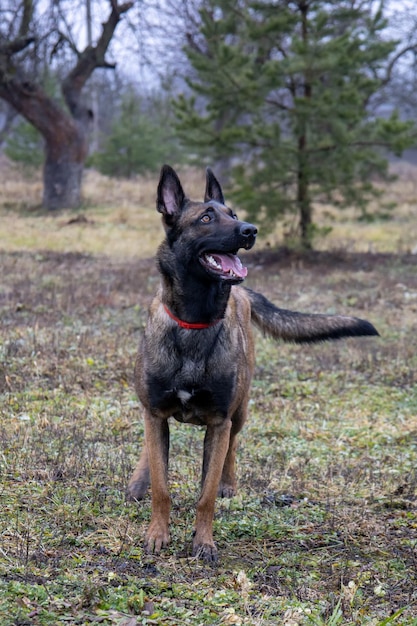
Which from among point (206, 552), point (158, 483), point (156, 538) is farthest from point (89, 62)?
point (206, 552)

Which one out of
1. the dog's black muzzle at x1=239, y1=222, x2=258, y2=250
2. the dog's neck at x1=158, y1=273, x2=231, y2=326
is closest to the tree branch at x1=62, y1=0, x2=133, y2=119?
the dog's neck at x1=158, y1=273, x2=231, y2=326

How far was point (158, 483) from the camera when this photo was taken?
4.44 meters

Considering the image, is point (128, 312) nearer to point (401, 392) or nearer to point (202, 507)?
point (401, 392)

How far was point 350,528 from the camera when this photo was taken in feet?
15.3

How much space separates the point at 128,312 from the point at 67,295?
1204 mm

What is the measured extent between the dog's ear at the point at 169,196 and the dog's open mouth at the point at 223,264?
389mm

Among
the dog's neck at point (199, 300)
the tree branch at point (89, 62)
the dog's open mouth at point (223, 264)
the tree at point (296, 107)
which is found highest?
the tree branch at point (89, 62)

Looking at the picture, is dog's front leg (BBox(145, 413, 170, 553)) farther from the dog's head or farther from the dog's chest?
the dog's head

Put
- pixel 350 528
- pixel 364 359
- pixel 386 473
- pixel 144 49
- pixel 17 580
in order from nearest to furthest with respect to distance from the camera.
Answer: pixel 17 580 < pixel 350 528 < pixel 386 473 < pixel 364 359 < pixel 144 49

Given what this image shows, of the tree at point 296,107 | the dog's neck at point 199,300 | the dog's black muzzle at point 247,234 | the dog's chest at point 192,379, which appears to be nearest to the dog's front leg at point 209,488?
the dog's chest at point 192,379

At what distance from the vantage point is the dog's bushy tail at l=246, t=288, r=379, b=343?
5641 millimetres

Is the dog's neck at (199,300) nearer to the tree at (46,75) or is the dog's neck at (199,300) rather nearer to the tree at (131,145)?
the tree at (46,75)

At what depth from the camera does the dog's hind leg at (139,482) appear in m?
4.98

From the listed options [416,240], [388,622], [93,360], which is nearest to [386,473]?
[388,622]
